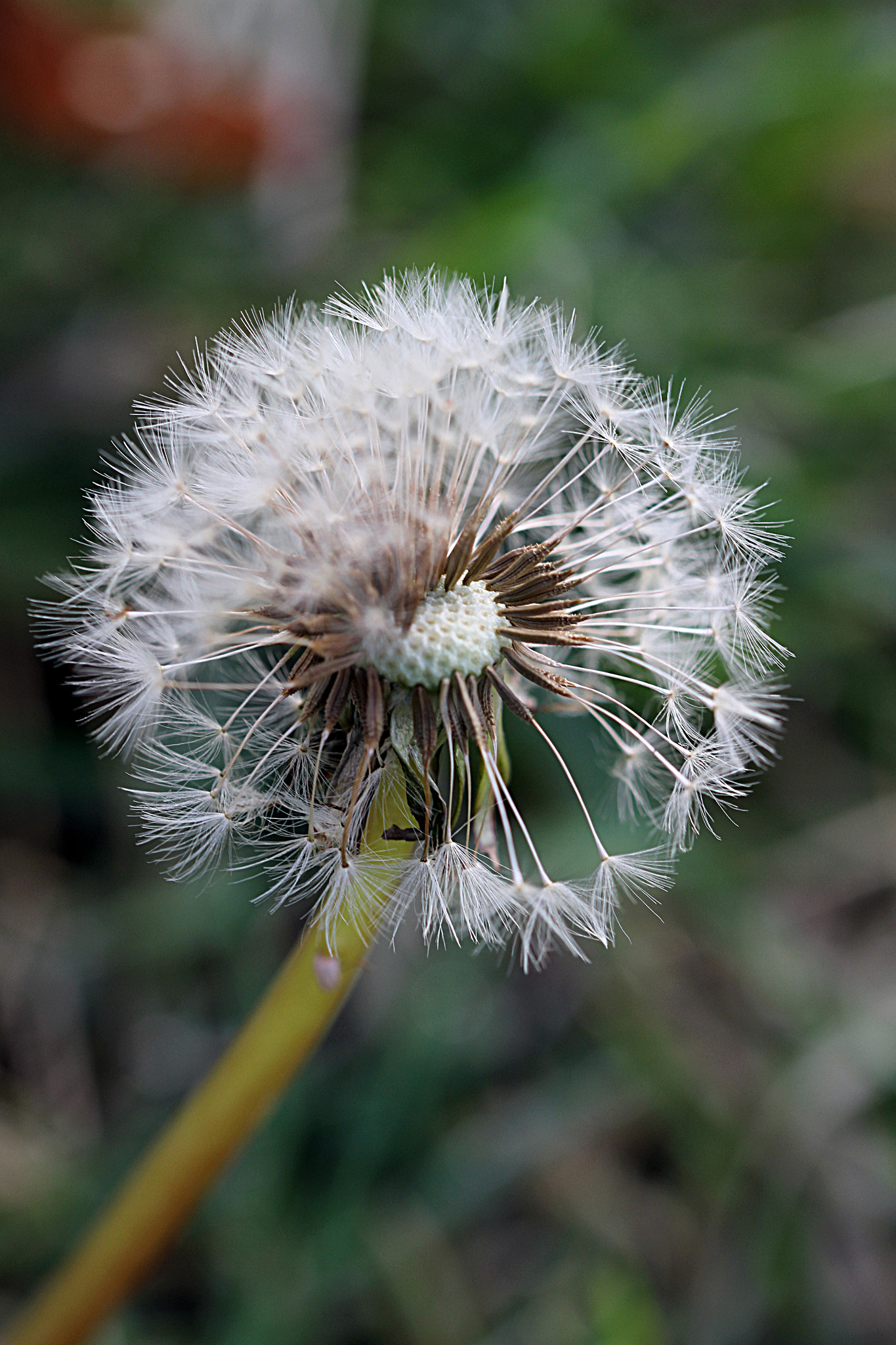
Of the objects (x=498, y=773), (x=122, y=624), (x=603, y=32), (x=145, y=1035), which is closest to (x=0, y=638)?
(x=145, y=1035)

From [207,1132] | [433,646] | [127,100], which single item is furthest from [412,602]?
[127,100]

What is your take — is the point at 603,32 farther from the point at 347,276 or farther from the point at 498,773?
the point at 498,773

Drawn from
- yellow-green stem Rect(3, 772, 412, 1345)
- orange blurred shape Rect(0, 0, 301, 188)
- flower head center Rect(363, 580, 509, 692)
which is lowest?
yellow-green stem Rect(3, 772, 412, 1345)

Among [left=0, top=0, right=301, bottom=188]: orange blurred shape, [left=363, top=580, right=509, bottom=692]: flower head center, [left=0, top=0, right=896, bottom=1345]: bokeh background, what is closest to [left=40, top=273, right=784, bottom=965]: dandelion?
[left=363, top=580, right=509, bottom=692]: flower head center

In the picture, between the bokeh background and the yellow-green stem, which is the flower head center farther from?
the bokeh background

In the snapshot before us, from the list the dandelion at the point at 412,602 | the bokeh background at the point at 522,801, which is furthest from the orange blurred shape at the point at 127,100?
the dandelion at the point at 412,602

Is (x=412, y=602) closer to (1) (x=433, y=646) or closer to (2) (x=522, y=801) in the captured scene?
(1) (x=433, y=646)
